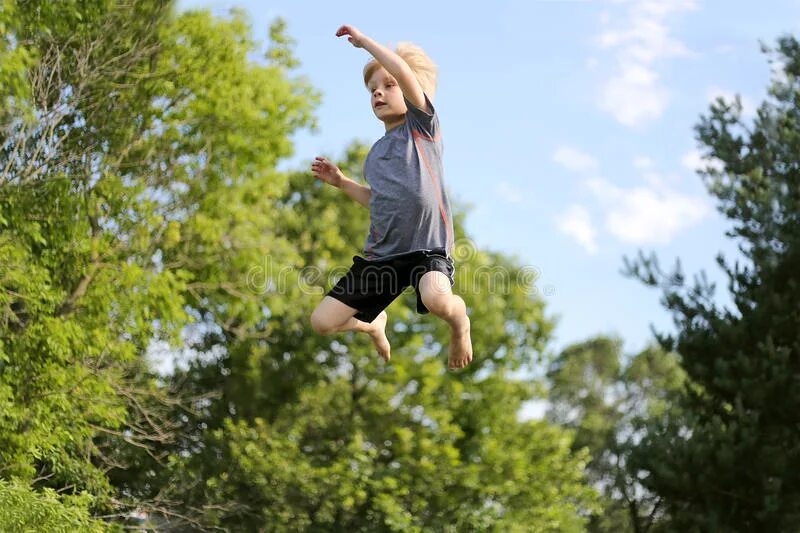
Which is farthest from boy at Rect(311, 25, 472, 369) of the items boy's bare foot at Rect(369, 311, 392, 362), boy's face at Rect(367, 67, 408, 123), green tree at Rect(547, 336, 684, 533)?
green tree at Rect(547, 336, 684, 533)

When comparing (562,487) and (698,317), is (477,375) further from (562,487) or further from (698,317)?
(698,317)

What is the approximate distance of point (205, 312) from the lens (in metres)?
20.7

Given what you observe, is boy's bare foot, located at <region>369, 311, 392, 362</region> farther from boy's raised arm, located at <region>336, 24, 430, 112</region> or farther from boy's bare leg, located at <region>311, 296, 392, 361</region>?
boy's raised arm, located at <region>336, 24, 430, 112</region>

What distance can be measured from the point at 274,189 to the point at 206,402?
5.49 metres

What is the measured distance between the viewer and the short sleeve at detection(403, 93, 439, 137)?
4.58 meters

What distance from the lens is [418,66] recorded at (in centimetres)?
472

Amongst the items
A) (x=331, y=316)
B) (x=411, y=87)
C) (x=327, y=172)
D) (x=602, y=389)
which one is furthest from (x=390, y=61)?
(x=602, y=389)

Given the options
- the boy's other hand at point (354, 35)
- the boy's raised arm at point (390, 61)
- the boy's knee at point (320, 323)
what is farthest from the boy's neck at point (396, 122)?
the boy's knee at point (320, 323)

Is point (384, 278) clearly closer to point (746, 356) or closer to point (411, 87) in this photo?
point (411, 87)

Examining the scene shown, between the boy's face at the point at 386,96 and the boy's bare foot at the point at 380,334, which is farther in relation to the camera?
the boy's bare foot at the point at 380,334

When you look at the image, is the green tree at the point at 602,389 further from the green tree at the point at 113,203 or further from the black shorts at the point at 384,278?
the black shorts at the point at 384,278

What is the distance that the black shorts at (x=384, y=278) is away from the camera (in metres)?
4.59

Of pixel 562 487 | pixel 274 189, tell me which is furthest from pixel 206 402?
pixel 562 487

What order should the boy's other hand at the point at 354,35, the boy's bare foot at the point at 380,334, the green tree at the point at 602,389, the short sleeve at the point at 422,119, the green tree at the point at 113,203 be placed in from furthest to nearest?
the green tree at the point at 602,389 < the green tree at the point at 113,203 < the boy's bare foot at the point at 380,334 < the short sleeve at the point at 422,119 < the boy's other hand at the point at 354,35
